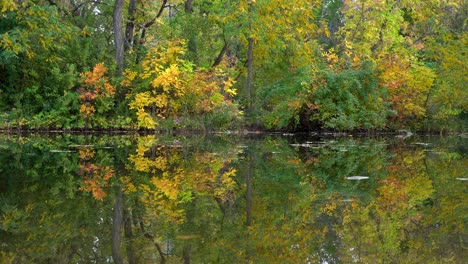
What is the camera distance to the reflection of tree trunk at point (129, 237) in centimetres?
382

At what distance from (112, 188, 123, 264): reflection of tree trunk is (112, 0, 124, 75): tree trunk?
1605 centimetres

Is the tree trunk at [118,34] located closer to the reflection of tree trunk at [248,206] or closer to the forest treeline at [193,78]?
the forest treeline at [193,78]

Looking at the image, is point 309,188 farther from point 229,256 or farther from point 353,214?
point 229,256

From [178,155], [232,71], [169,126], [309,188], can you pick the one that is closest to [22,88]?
[169,126]

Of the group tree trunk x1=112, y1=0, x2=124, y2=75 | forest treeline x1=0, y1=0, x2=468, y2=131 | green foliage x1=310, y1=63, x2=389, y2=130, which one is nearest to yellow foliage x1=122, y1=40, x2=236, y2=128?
forest treeline x1=0, y1=0, x2=468, y2=131

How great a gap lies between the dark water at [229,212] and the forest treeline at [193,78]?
10958mm

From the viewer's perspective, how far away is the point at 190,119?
21.2 m

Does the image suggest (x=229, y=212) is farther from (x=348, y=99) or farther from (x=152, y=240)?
(x=348, y=99)

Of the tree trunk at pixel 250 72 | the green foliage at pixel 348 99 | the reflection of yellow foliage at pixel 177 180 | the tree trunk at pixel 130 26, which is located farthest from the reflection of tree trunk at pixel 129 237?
the tree trunk at pixel 130 26

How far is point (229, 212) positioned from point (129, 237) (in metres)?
1.39

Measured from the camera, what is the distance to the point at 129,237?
14.0 feet

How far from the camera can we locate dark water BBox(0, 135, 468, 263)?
399 cm

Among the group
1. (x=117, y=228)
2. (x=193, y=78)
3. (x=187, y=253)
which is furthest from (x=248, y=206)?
(x=193, y=78)

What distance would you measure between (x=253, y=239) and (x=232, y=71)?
71.3 ft
